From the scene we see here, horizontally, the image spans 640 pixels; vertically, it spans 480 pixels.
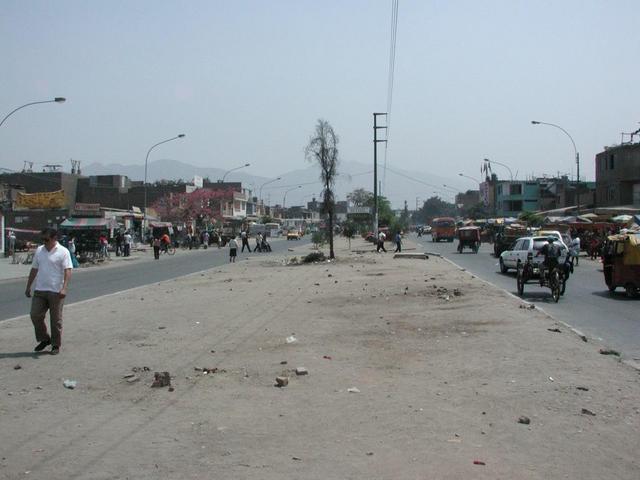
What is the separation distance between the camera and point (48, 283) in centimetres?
988

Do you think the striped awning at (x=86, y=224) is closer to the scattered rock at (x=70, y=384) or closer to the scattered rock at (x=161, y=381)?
the scattered rock at (x=70, y=384)

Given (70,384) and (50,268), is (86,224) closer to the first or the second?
(50,268)

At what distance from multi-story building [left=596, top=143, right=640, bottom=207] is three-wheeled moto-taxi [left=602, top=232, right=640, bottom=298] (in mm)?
40114

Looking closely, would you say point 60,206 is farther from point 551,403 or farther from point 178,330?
point 551,403

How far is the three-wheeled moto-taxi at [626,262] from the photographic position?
18484 mm

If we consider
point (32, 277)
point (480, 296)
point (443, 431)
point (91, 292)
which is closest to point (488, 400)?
point (443, 431)

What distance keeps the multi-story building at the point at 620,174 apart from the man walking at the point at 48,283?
176 feet

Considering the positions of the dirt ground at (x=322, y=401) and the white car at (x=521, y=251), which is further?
the white car at (x=521, y=251)

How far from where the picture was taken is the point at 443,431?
6094 millimetres

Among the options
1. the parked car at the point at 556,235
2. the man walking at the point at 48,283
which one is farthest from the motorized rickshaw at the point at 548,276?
the man walking at the point at 48,283

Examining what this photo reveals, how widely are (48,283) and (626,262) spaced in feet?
48.0

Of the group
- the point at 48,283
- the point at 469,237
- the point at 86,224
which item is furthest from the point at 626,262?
the point at 86,224

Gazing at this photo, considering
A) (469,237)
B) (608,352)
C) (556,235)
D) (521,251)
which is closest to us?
(608,352)

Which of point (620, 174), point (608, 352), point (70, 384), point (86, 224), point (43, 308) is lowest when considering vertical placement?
point (70, 384)
